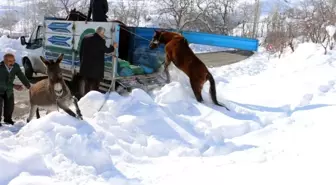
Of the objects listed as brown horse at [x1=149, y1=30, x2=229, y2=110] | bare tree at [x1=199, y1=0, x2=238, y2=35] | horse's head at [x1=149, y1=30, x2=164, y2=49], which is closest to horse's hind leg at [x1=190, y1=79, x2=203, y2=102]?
brown horse at [x1=149, y1=30, x2=229, y2=110]

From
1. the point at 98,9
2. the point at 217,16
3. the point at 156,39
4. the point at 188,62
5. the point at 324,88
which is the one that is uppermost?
the point at 217,16

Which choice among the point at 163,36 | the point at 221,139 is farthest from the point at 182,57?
the point at 221,139

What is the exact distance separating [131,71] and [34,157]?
448cm

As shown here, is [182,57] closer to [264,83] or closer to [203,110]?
[203,110]

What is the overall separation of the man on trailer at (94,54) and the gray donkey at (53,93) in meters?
1.11

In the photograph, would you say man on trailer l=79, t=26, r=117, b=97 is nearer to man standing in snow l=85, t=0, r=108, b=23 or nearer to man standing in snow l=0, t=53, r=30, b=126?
man standing in snow l=0, t=53, r=30, b=126

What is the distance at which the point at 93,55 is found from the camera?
7035mm

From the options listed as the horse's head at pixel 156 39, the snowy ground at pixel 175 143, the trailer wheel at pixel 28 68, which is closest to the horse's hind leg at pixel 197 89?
the snowy ground at pixel 175 143

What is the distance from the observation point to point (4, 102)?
6.74 metres

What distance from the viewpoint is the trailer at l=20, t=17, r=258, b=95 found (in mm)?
7848

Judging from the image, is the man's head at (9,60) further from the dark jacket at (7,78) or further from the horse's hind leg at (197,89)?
the horse's hind leg at (197,89)

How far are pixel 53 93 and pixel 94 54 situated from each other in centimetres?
162

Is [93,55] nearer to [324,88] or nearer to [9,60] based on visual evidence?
[9,60]

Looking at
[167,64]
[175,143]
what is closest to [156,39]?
[167,64]
